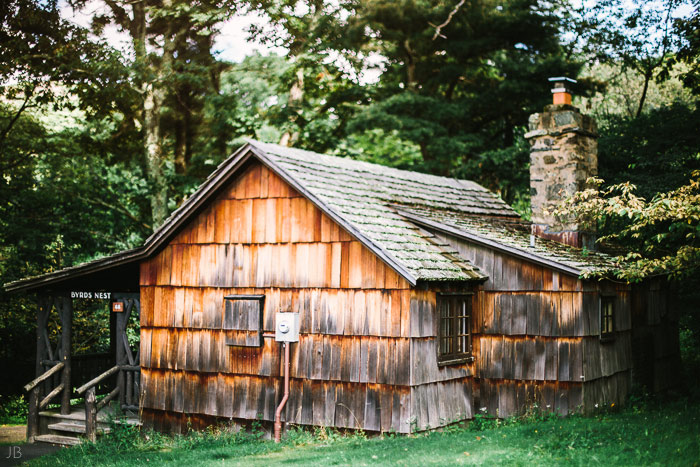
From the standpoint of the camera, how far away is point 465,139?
28906mm

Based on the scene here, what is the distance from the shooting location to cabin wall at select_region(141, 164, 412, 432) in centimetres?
1223

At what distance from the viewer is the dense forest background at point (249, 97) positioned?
76.7 ft

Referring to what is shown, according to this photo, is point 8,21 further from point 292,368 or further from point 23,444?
point 292,368

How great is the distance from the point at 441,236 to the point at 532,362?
2.93 meters

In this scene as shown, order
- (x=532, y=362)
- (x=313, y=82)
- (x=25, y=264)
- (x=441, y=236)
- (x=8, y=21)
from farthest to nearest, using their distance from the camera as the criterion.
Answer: (x=313, y=82), (x=8, y=21), (x=25, y=264), (x=441, y=236), (x=532, y=362)

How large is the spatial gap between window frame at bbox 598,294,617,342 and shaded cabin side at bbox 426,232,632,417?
14cm

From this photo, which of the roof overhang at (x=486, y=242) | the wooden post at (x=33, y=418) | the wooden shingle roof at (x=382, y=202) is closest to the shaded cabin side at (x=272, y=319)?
the wooden shingle roof at (x=382, y=202)

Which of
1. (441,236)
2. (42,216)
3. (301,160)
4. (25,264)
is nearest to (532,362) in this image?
(441,236)

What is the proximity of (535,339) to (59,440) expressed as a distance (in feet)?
32.3

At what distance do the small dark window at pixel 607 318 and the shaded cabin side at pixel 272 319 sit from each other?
9.84 feet

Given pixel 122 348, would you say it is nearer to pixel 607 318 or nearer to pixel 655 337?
pixel 607 318

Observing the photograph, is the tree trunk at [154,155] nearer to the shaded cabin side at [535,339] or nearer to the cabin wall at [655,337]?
the shaded cabin side at [535,339]

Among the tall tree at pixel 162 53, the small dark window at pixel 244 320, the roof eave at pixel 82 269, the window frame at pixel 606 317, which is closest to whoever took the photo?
the small dark window at pixel 244 320

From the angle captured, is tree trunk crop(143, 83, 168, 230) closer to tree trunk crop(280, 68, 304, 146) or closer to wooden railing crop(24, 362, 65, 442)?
tree trunk crop(280, 68, 304, 146)
